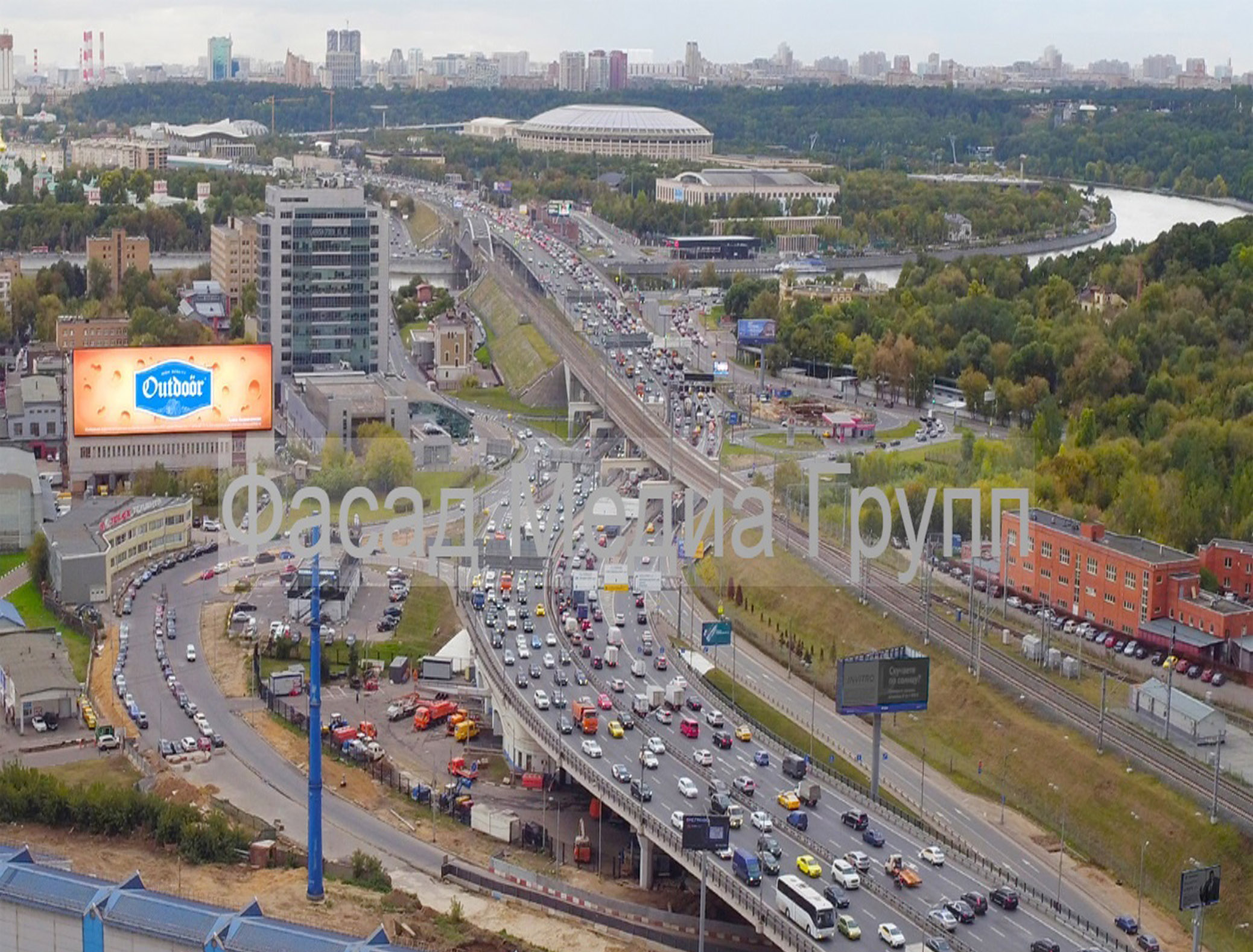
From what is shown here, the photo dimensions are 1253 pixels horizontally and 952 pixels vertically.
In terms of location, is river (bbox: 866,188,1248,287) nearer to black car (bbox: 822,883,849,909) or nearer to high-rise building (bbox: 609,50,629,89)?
black car (bbox: 822,883,849,909)

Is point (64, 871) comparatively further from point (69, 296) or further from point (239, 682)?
point (69, 296)

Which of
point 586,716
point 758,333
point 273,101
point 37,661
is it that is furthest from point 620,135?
point 586,716

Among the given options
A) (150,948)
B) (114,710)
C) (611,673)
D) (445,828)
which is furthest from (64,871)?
(611,673)

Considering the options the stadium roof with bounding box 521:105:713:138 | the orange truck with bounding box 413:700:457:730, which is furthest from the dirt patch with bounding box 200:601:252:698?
the stadium roof with bounding box 521:105:713:138

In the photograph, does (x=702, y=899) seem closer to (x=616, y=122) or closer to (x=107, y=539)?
(x=107, y=539)

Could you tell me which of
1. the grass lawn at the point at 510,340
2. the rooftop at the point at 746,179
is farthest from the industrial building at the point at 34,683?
the rooftop at the point at 746,179

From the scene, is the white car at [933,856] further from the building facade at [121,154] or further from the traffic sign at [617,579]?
the building facade at [121,154]
